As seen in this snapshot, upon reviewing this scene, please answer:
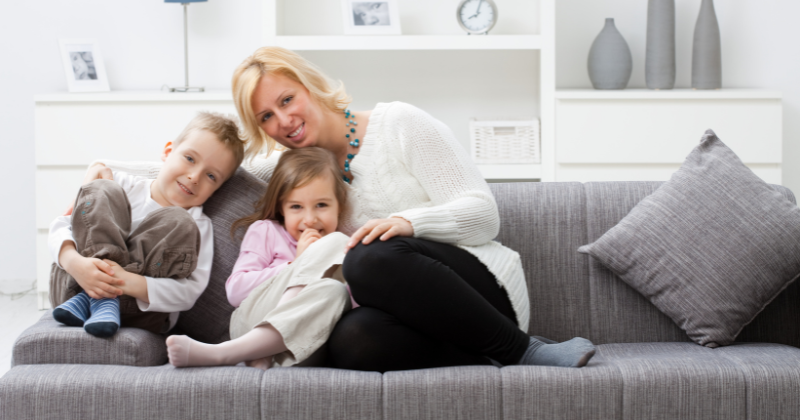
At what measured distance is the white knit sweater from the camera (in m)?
1.42

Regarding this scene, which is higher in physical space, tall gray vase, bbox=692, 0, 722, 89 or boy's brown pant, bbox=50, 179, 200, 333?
tall gray vase, bbox=692, 0, 722, 89

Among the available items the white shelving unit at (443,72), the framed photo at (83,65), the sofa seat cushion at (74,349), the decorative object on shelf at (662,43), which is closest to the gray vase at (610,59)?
the decorative object on shelf at (662,43)

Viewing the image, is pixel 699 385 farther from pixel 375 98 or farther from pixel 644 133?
pixel 375 98

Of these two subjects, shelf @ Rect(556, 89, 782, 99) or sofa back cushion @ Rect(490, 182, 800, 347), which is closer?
sofa back cushion @ Rect(490, 182, 800, 347)

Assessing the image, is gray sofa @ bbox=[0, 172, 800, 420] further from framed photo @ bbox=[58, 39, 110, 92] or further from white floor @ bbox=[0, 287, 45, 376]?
framed photo @ bbox=[58, 39, 110, 92]

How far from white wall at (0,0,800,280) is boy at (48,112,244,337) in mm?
1812

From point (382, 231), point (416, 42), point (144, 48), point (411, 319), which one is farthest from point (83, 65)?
point (411, 319)

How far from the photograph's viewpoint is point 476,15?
3.07 metres

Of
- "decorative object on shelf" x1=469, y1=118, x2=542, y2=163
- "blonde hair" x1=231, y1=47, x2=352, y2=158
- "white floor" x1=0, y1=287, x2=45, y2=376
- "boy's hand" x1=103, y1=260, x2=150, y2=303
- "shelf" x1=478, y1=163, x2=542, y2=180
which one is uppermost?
"blonde hair" x1=231, y1=47, x2=352, y2=158

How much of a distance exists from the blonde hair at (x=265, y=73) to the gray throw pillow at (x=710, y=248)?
74cm

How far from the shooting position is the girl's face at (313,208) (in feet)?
5.04

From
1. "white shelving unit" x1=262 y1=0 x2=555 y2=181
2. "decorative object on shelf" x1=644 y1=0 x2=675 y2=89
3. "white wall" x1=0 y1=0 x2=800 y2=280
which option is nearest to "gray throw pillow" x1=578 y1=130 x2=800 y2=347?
"decorative object on shelf" x1=644 y1=0 x2=675 y2=89

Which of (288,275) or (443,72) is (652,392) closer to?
(288,275)

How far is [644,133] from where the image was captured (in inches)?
112
